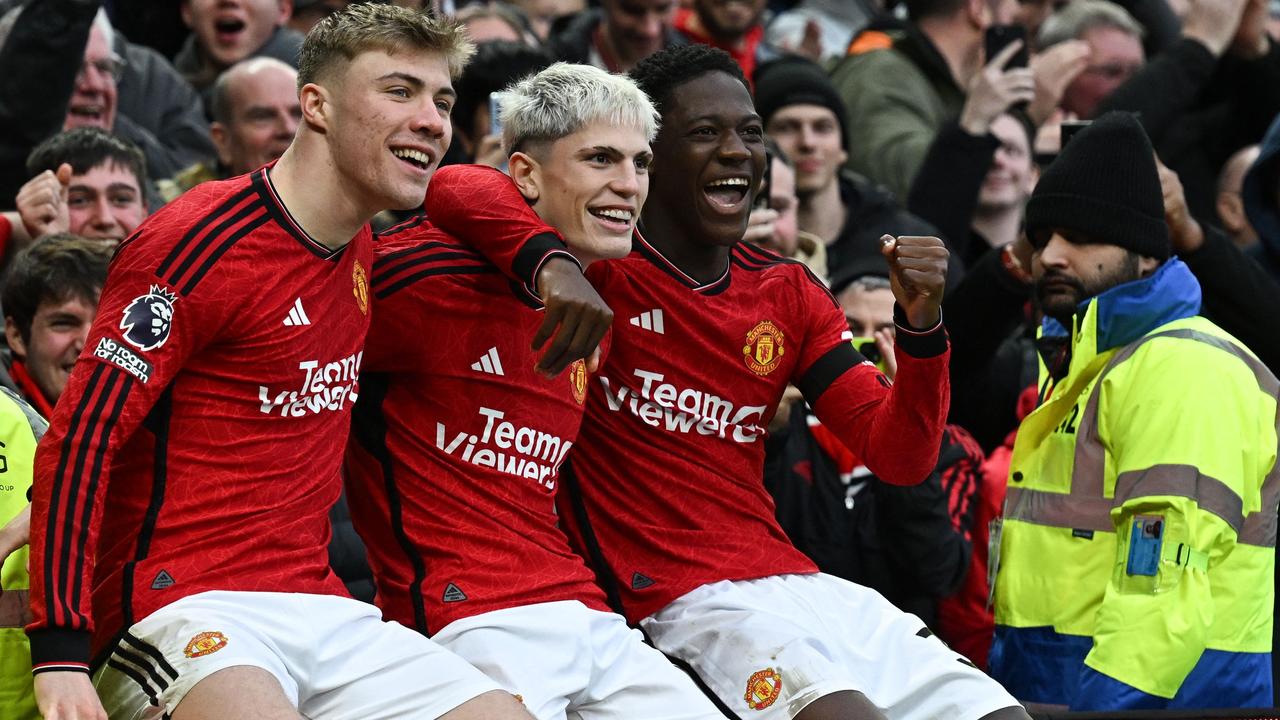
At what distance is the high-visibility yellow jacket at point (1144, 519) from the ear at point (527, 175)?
1.79 m

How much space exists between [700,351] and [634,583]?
633 millimetres

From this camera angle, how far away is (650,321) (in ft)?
15.6

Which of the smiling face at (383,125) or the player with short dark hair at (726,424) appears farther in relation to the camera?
the player with short dark hair at (726,424)

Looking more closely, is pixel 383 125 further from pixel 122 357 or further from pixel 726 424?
pixel 726 424

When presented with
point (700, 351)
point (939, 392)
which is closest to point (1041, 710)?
point (939, 392)

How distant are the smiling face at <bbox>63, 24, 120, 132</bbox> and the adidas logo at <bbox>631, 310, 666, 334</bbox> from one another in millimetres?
3399

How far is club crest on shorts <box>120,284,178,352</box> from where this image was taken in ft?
12.7

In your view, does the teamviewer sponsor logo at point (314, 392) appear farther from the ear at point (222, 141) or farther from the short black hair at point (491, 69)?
the short black hair at point (491, 69)

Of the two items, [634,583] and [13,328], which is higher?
[13,328]

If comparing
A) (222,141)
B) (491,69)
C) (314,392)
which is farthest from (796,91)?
(314,392)

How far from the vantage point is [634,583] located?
15.5 ft

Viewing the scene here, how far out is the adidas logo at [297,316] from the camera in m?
4.11

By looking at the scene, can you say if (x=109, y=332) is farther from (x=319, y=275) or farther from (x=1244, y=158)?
(x=1244, y=158)

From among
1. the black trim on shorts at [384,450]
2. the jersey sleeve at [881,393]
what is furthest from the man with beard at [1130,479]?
the black trim on shorts at [384,450]
